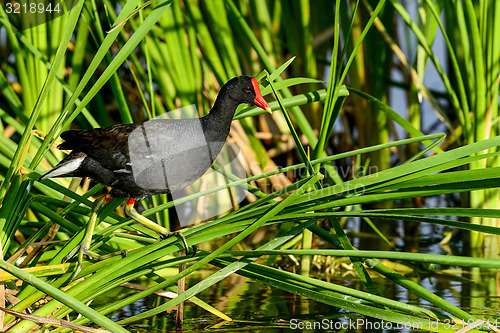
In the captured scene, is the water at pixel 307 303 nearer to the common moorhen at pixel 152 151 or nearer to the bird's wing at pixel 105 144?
the common moorhen at pixel 152 151

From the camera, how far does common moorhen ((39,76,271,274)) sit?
5.74 ft

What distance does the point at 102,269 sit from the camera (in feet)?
4.94

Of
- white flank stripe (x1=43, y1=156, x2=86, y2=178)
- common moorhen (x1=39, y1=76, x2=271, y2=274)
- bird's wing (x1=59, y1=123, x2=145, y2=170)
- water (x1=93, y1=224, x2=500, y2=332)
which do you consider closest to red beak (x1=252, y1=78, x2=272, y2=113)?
common moorhen (x1=39, y1=76, x2=271, y2=274)

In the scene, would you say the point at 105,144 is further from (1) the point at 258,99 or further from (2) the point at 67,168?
(1) the point at 258,99

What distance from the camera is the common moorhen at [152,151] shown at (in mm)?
1749

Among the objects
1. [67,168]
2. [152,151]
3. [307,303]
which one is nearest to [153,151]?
[152,151]

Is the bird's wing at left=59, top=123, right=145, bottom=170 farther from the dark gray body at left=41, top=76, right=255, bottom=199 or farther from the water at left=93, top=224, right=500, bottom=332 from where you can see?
the water at left=93, top=224, right=500, bottom=332

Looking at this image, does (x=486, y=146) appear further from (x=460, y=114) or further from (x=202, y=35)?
(x=202, y=35)

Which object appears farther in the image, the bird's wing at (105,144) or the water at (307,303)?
the water at (307,303)

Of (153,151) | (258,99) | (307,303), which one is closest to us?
(153,151)

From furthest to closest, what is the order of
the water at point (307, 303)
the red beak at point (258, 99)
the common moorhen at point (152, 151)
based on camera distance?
1. the water at point (307, 303)
2. the red beak at point (258, 99)
3. the common moorhen at point (152, 151)

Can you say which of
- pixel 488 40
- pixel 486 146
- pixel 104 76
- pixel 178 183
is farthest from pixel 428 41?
pixel 104 76

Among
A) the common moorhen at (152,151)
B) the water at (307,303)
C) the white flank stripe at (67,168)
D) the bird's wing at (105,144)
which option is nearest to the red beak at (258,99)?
the common moorhen at (152,151)

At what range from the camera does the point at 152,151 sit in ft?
5.79
